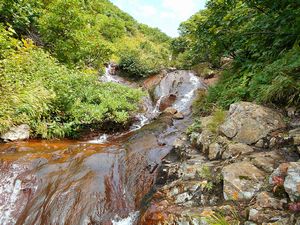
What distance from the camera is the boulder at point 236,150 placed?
3.59m

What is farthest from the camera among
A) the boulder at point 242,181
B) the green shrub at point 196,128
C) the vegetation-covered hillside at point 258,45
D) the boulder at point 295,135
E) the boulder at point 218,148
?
the green shrub at point 196,128

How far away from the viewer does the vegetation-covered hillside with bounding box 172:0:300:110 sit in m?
4.08

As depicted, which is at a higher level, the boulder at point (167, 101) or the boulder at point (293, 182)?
the boulder at point (167, 101)

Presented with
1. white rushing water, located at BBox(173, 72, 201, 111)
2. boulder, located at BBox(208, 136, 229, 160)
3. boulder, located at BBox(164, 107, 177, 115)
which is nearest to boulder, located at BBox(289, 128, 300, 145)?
boulder, located at BBox(208, 136, 229, 160)

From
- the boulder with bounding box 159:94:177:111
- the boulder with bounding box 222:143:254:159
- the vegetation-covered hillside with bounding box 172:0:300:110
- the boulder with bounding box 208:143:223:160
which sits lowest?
the boulder with bounding box 208:143:223:160

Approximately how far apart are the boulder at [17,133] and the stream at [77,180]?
0.67ft

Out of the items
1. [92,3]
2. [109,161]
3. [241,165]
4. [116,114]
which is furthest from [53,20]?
[92,3]

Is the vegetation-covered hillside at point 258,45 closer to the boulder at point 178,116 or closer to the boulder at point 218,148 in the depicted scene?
the boulder at point 218,148

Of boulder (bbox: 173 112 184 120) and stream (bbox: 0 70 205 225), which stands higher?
boulder (bbox: 173 112 184 120)

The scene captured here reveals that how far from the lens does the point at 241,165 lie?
3.21 meters

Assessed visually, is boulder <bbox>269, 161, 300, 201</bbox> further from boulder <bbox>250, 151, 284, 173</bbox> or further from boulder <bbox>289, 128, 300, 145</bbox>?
boulder <bbox>289, 128, 300, 145</bbox>

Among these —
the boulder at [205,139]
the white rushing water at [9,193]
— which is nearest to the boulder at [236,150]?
the boulder at [205,139]

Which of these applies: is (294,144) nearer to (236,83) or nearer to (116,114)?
(236,83)

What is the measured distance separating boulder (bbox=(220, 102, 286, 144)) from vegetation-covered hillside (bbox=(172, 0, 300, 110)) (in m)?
0.36
